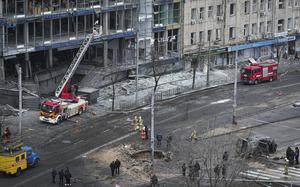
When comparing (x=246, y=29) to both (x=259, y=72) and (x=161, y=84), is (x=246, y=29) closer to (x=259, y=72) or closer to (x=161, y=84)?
(x=259, y=72)

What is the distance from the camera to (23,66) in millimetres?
87500

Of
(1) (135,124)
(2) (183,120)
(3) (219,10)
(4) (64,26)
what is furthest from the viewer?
(3) (219,10)

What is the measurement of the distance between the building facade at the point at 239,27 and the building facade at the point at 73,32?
9.49ft

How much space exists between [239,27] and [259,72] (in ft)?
44.3

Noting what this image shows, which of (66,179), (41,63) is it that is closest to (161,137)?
(66,179)

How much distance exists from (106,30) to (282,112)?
24.0 metres

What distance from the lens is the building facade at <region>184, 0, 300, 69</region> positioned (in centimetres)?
10144

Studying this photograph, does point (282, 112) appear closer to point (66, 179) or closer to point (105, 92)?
point (105, 92)

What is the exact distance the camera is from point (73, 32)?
91062mm

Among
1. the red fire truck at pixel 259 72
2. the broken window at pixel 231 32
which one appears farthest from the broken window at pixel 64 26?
the broken window at pixel 231 32

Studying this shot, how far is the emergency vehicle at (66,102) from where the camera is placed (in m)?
76.0

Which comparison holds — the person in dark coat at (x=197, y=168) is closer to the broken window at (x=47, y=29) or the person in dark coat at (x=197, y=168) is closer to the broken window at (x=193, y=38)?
the broken window at (x=47, y=29)

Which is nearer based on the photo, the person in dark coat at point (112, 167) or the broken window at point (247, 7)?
the person in dark coat at point (112, 167)

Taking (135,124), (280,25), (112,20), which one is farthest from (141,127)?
(280,25)
